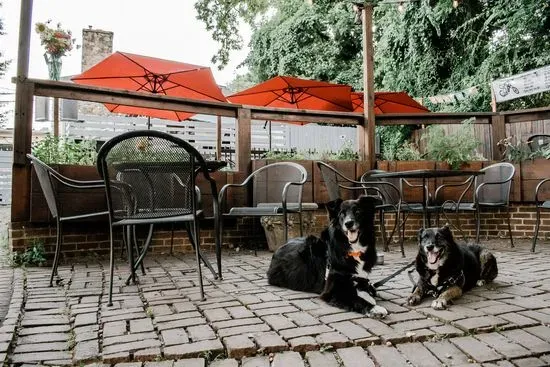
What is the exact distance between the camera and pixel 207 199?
15.0 feet

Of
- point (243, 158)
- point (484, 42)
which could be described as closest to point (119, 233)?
point (243, 158)

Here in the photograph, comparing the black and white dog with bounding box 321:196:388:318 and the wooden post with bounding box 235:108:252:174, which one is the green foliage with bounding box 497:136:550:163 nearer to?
the wooden post with bounding box 235:108:252:174

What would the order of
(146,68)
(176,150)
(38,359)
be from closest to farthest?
(38,359)
(176,150)
(146,68)

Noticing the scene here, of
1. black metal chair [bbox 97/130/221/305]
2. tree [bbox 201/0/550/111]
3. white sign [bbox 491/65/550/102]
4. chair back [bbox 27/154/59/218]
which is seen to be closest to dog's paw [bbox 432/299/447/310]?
black metal chair [bbox 97/130/221/305]

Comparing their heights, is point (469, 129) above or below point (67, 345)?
above

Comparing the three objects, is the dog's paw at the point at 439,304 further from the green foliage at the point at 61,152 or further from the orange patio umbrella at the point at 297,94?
the orange patio umbrella at the point at 297,94

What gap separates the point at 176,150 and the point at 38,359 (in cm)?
128

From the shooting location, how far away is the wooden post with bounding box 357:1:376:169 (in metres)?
5.38

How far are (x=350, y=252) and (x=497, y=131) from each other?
401 centimetres

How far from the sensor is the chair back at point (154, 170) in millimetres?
2432

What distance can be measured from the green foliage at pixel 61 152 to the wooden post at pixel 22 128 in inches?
8.5

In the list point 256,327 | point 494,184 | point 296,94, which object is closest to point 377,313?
point 256,327

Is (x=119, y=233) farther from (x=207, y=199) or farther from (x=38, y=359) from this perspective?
(x=38, y=359)

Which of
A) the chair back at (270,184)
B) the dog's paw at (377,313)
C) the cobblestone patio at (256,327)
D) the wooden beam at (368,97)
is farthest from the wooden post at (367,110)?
the dog's paw at (377,313)
